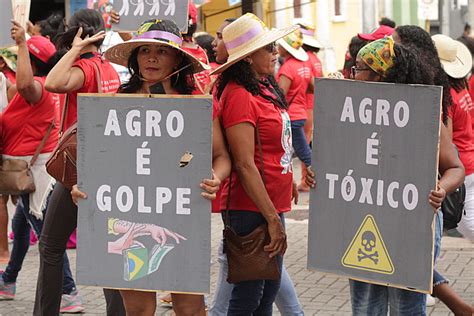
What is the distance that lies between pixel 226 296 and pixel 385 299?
97cm

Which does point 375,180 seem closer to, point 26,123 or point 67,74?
point 67,74

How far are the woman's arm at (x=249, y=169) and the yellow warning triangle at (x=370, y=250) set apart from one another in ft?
1.55

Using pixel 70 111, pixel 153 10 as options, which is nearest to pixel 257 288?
pixel 70 111

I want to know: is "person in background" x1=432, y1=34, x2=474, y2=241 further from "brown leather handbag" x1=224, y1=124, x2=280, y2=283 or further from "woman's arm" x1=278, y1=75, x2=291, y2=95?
"woman's arm" x1=278, y1=75, x2=291, y2=95

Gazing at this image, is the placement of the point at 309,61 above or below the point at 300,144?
above

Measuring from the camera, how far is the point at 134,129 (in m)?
4.82

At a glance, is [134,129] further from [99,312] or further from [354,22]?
[354,22]

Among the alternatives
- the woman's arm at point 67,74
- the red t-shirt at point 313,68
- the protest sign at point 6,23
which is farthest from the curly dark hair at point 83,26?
the red t-shirt at point 313,68

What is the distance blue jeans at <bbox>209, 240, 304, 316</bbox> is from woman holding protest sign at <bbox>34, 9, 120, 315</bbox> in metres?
0.92

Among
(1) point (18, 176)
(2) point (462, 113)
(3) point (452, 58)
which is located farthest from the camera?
(1) point (18, 176)

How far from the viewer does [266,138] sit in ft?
17.5

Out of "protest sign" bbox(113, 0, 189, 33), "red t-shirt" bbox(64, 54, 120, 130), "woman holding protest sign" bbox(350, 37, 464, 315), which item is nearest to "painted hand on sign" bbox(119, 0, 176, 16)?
"protest sign" bbox(113, 0, 189, 33)

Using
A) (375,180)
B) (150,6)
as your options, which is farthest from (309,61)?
(375,180)

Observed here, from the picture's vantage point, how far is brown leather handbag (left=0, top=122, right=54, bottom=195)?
7949mm
